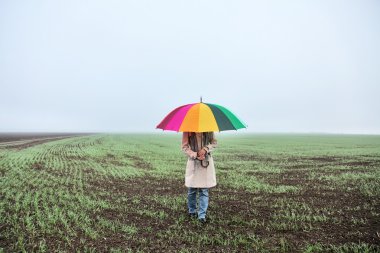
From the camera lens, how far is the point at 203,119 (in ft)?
21.5

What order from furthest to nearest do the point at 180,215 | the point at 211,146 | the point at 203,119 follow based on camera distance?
the point at 180,215
the point at 211,146
the point at 203,119

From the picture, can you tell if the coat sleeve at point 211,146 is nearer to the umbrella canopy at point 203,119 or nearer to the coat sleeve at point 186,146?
the coat sleeve at point 186,146

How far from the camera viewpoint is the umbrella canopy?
6461 millimetres

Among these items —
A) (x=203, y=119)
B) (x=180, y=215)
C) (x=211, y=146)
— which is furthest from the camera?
(x=180, y=215)

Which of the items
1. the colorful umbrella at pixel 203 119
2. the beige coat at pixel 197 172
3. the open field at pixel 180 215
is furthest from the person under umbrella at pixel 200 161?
the open field at pixel 180 215

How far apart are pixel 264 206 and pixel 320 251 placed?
3.51 m

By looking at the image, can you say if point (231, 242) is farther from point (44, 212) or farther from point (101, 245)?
point (44, 212)

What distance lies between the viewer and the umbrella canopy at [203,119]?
6461 mm

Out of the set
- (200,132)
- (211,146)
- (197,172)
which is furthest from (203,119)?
(197,172)

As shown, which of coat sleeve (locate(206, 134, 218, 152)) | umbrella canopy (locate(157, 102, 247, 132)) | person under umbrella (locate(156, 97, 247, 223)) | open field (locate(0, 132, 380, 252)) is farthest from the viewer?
coat sleeve (locate(206, 134, 218, 152))

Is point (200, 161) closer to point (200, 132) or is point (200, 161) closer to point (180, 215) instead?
point (200, 132)

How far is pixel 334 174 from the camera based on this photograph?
1598 cm

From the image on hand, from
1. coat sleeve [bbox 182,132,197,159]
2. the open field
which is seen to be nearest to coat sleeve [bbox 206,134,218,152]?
coat sleeve [bbox 182,132,197,159]

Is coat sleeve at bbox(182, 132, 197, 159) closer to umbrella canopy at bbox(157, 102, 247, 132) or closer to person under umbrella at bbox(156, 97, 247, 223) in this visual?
person under umbrella at bbox(156, 97, 247, 223)
